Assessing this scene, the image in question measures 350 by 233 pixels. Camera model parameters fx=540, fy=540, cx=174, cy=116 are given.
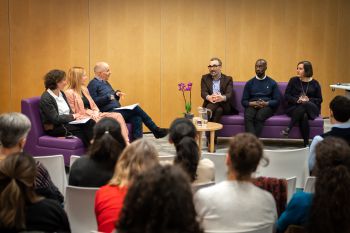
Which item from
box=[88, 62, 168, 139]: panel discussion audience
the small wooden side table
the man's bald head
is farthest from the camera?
the man's bald head

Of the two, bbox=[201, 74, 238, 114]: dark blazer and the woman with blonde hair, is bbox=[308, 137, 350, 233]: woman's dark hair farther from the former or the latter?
bbox=[201, 74, 238, 114]: dark blazer

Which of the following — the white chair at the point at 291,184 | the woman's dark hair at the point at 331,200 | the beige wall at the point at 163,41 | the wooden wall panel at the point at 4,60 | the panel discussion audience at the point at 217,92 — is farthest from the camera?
the beige wall at the point at 163,41

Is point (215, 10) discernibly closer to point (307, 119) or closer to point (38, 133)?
point (307, 119)

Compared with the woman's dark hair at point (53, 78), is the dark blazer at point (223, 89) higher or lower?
lower

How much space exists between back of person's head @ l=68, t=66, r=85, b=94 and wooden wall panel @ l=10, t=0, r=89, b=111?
7.08 ft

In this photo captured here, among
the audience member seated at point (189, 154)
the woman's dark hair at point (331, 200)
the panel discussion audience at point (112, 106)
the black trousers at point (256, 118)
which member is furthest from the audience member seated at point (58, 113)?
the woman's dark hair at point (331, 200)

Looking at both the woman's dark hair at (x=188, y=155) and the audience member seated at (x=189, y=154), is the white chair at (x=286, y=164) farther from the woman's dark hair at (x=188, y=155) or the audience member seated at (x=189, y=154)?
the woman's dark hair at (x=188, y=155)

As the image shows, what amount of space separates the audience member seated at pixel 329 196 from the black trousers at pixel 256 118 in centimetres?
524

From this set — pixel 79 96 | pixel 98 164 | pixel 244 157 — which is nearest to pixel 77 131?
pixel 79 96

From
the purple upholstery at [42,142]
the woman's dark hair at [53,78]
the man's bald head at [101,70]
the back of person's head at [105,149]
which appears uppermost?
the man's bald head at [101,70]

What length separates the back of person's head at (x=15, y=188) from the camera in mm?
2523

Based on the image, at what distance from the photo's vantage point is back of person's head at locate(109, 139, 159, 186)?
10.0ft

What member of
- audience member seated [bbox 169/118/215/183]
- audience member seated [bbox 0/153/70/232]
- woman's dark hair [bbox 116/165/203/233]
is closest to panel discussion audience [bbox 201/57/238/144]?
audience member seated [bbox 169/118/215/183]

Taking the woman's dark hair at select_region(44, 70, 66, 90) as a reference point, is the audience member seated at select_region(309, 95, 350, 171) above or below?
below
